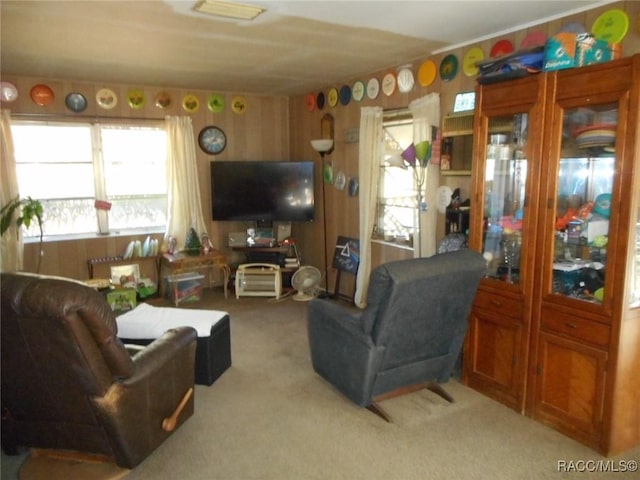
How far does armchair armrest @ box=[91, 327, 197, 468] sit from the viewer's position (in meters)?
2.11

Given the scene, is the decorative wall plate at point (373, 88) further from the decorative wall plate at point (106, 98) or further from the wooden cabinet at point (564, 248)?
the decorative wall plate at point (106, 98)

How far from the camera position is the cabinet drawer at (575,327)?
2391 millimetres

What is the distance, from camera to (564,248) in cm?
264

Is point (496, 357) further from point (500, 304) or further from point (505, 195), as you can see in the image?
point (505, 195)

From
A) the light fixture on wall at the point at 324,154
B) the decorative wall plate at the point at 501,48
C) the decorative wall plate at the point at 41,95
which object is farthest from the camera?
the light fixture on wall at the point at 324,154

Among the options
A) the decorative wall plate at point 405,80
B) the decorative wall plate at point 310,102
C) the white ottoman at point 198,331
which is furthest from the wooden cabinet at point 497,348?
the decorative wall plate at point 310,102

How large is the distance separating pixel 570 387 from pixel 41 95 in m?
5.37

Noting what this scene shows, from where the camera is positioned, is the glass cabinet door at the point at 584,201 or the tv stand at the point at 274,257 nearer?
the glass cabinet door at the point at 584,201

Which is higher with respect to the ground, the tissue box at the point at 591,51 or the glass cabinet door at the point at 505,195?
the tissue box at the point at 591,51

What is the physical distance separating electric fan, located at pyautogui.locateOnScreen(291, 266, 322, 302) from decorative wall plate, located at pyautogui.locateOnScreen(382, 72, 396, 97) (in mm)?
2165

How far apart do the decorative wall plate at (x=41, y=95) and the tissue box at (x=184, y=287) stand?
225 cm

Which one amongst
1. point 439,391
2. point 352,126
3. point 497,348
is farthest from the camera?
point 352,126

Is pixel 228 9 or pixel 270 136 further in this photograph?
pixel 270 136

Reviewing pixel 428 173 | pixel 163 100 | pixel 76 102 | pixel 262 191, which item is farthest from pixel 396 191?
pixel 76 102
